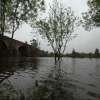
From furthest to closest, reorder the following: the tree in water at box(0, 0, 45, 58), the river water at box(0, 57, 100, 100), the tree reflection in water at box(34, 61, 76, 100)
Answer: the tree in water at box(0, 0, 45, 58)
the river water at box(0, 57, 100, 100)
the tree reflection in water at box(34, 61, 76, 100)

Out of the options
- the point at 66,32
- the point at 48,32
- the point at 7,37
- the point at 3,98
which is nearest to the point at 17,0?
the point at 48,32

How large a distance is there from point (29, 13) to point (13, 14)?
3.17m

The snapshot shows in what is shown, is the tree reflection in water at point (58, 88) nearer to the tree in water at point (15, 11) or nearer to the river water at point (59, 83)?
the river water at point (59, 83)

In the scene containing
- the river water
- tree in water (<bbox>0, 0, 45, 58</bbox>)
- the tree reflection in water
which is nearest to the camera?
the tree reflection in water

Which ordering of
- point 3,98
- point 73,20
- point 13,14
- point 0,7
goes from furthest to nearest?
point 73,20 → point 13,14 → point 0,7 → point 3,98

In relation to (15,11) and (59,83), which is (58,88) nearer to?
(59,83)

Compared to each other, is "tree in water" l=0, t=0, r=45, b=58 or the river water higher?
"tree in water" l=0, t=0, r=45, b=58

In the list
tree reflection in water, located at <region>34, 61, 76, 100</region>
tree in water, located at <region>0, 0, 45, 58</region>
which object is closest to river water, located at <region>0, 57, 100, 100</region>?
tree reflection in water, located at <region>34, 61, 76, 100</region>

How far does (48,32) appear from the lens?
22.7 metres

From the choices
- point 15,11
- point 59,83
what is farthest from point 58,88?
point 15,11

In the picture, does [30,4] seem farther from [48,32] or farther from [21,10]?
[48,32]

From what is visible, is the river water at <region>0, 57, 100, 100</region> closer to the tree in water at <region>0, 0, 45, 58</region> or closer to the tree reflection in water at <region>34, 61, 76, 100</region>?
the tree reflection in water at <region>34, 61, 76, 100</region>

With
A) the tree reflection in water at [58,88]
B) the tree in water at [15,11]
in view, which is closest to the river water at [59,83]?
the tree reflection in water at [58,88]

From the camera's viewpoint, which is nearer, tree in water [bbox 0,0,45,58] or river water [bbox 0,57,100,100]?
river water [bbox 0,57,100,100]
